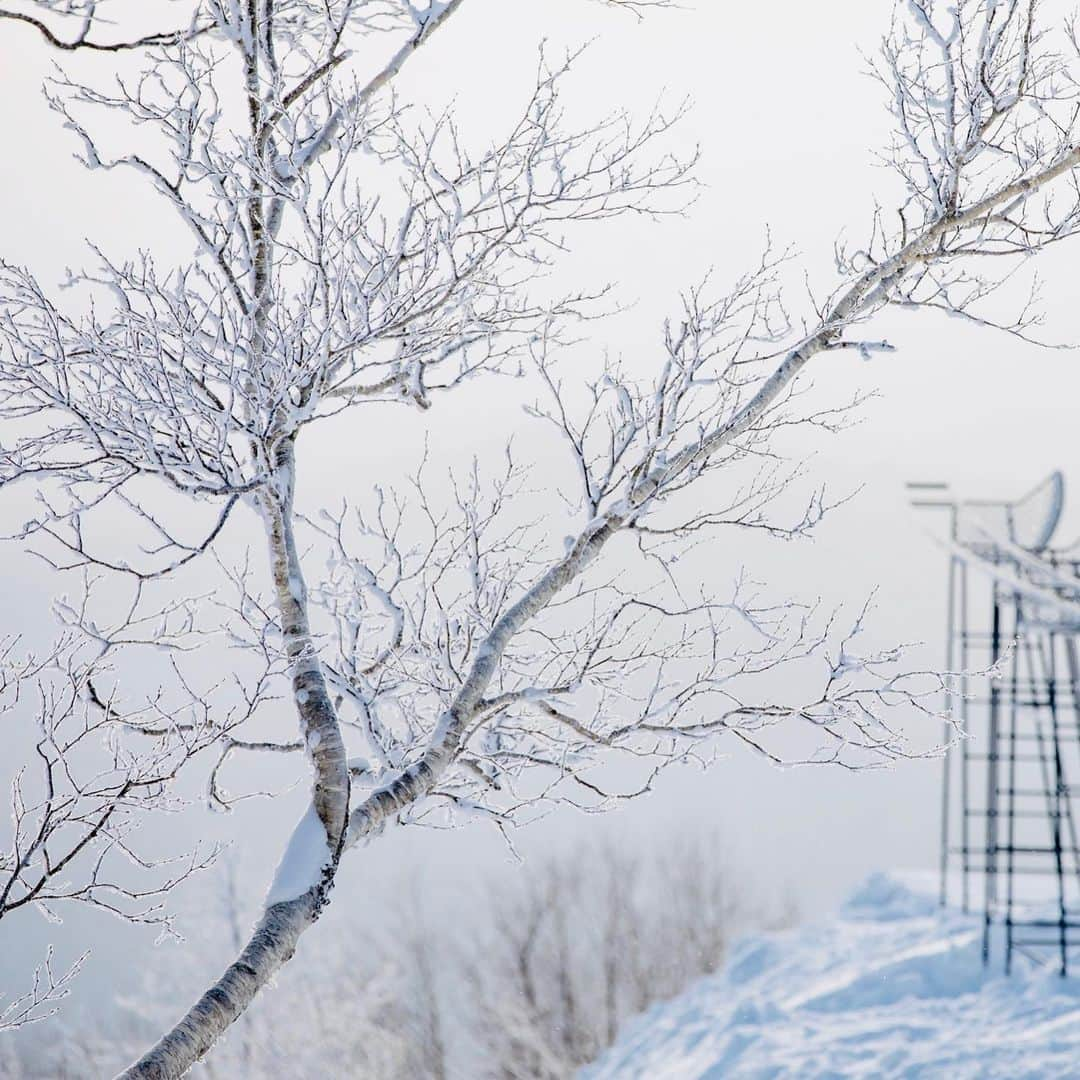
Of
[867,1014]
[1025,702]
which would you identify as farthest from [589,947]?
[1025,702]

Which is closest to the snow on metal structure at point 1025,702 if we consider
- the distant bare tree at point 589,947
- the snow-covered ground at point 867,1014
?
the snow-covered ground at point 867,1014

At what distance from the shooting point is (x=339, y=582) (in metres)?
5.04

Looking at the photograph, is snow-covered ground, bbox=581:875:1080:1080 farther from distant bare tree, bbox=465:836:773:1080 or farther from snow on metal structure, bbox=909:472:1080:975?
distant bare tree, bbox=465:836:773:1080

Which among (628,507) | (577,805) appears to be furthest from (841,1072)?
(628,507)

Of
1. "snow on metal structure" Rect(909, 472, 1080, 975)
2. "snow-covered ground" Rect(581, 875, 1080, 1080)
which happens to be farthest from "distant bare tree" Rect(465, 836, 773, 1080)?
"snow on metal structure" Rect(909, 472, 1080, 975)

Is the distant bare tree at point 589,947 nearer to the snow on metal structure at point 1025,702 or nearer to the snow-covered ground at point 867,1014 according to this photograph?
the snow-covered ground at point 867,1014

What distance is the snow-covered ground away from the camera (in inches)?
263

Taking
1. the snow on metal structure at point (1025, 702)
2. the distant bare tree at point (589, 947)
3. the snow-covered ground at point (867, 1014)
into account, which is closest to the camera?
the snow-covered ground at point (867, 1014)

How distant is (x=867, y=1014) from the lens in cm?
771

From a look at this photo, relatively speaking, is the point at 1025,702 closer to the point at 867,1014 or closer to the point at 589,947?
the point at 867,1014

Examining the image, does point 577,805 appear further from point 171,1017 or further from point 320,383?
point 171,1017

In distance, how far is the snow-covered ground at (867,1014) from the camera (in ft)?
22.0

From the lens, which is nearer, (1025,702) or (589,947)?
(1025,702)

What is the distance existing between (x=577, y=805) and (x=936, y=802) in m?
30.0
